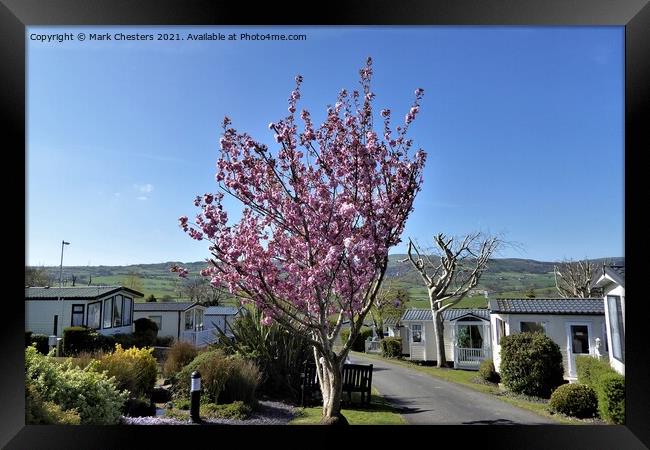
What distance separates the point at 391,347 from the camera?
5.70 meters

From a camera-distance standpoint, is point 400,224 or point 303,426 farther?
point 303,426

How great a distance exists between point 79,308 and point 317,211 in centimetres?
348

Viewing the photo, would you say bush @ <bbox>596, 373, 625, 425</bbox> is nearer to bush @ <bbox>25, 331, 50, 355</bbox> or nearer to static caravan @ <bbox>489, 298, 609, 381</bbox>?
static caravan @ <bbox>489, 298, 609, 381</bbox>

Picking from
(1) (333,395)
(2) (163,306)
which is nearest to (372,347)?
(1) (333,395)

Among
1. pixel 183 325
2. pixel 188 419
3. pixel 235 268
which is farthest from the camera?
pixel 183 325

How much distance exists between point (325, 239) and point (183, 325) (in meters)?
3.06

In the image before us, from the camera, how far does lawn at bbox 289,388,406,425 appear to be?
390cm

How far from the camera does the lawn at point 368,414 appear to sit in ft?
→ 12.8

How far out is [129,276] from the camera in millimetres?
4406

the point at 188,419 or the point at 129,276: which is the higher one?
the point at 129,276
